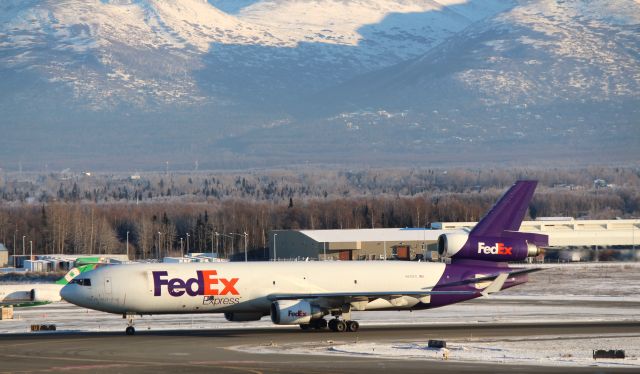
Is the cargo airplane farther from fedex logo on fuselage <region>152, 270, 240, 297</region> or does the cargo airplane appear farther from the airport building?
the airport building

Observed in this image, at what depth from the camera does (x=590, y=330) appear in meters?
65.4

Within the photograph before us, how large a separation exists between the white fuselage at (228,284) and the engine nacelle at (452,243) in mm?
1125

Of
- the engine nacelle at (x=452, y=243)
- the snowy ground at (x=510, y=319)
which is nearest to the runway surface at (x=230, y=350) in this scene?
the snowy ground at (x=510, y=319)

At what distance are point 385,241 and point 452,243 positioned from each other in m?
82.4

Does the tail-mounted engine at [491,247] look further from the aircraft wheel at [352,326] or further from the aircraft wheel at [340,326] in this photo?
the aircraft wheel at [340,326]

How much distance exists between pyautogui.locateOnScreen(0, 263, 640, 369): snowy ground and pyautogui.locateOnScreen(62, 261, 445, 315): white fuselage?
3.58m

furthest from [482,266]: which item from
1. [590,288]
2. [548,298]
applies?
[590,288]

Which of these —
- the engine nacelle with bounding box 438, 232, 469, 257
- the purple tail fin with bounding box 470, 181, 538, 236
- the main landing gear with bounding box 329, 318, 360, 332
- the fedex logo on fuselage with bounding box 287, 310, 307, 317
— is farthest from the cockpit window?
the purple tail fin with bounding box 470, 181, 538, 236

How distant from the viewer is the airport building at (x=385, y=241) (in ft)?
496

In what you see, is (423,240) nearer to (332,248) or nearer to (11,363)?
(332,248)

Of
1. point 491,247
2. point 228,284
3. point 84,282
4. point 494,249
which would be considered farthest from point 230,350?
point 494,249

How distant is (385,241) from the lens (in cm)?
15250

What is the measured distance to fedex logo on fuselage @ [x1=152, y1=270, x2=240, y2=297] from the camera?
218 ft

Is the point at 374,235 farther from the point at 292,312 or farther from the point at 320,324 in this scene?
the point at 292,312
